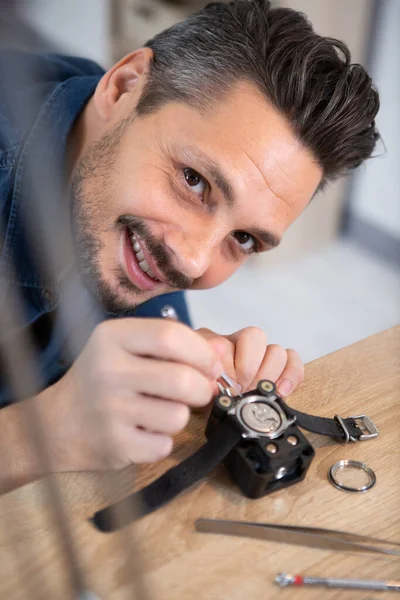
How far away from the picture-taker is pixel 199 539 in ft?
1.39

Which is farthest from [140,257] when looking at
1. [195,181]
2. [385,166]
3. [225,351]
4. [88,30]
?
[385,166]

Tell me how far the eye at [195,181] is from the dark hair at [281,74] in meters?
0.07

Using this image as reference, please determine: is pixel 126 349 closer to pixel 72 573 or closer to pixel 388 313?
pixel 72 573

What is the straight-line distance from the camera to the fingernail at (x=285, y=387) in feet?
1.77

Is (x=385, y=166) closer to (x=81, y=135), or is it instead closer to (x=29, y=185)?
→ (x=81, y=135)

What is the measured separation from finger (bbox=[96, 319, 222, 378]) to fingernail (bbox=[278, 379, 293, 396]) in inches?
4.8

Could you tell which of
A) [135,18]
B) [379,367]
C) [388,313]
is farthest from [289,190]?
[135,18]

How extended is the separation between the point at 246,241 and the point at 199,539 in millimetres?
428

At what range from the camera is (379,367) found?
1.97 ft

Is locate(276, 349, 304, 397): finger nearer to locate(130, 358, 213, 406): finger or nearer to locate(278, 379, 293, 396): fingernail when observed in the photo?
locate(278, 379, 293, 396): fingernail

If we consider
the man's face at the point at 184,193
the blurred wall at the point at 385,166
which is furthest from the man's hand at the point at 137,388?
the blurred wall at the point at 385,166

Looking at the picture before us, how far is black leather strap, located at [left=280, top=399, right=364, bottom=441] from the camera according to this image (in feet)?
1.61

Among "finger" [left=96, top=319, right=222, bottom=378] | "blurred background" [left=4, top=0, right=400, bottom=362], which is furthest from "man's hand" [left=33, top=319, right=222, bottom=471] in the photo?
"blurred background" [left=4, top=0, right=400, bottom=362]

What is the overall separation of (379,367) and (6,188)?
46 centimetres
